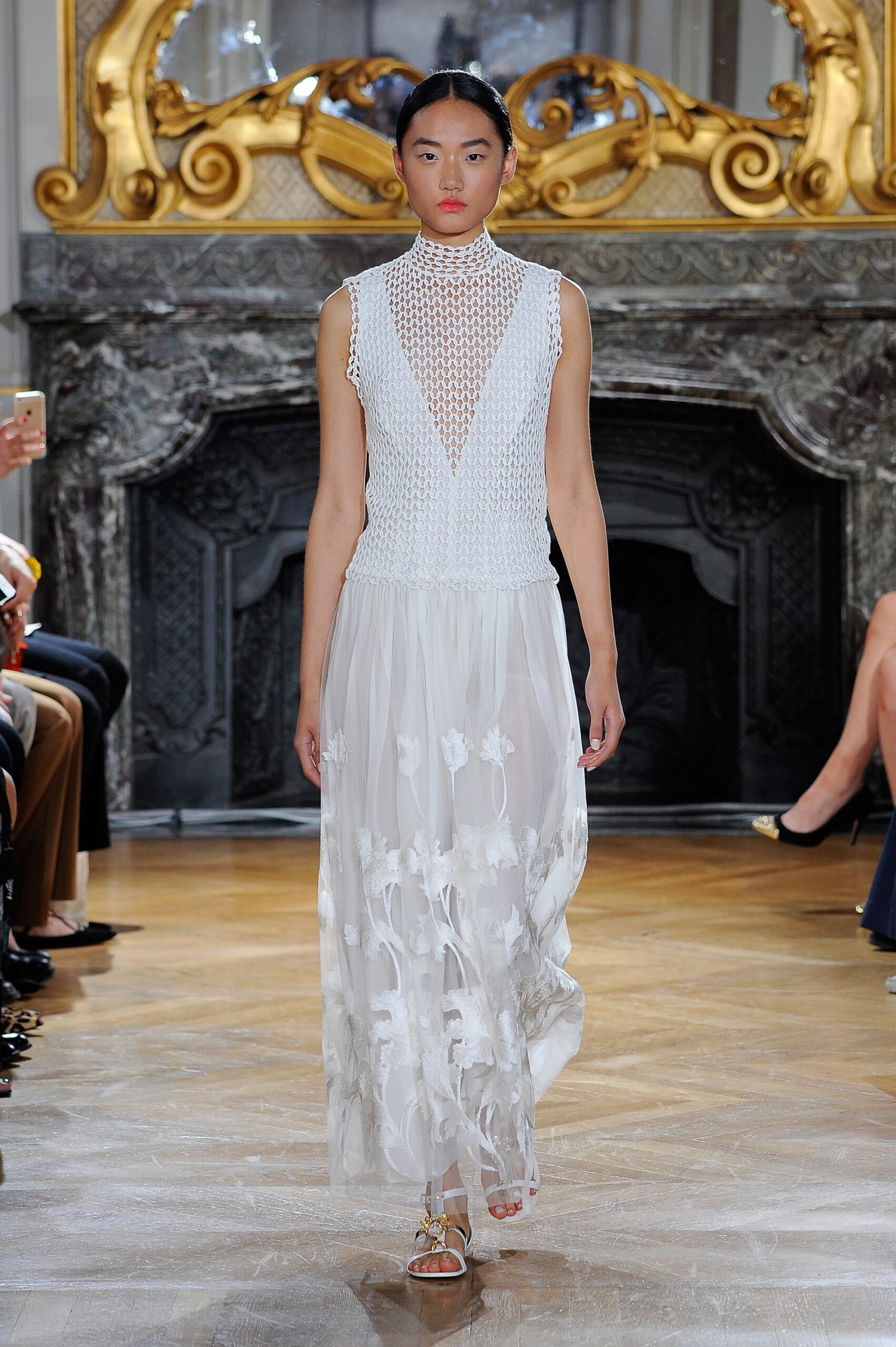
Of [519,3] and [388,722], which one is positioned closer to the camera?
[388,722]

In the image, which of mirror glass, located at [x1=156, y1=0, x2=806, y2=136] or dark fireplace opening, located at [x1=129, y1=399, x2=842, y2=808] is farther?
dark fireplace opening, located at [x1=129, y1=399, x2=842, y2=808]

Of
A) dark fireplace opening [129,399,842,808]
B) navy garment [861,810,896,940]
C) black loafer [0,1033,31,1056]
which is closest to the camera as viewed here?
black loafer [0,1033,31,1056]

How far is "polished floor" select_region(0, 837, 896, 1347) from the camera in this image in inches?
67.9

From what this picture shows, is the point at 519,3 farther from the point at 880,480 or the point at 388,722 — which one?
the point at 388,722

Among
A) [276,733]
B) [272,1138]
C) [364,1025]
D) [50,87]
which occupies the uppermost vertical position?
[50,87]

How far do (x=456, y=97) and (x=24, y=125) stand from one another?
438 cm

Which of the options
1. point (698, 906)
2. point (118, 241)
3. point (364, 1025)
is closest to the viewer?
point (364, 1025)

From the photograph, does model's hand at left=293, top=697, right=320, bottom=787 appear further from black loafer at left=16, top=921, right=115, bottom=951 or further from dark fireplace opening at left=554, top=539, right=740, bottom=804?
dark fireplace opening at left=554, top=539, right=740, bottom=804

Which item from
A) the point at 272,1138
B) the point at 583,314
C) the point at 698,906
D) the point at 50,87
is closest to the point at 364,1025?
the point at 272,1138

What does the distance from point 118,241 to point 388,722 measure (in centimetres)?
426

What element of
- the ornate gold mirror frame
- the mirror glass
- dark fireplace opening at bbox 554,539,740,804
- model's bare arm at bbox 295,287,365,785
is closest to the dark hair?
model's bare arm at bbox 295,287,365,785

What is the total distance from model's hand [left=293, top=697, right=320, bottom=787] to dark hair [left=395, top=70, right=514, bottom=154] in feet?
2.12

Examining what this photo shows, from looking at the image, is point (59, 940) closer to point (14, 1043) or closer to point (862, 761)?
point (14, 1043)

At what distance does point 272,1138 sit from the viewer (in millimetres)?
2332
